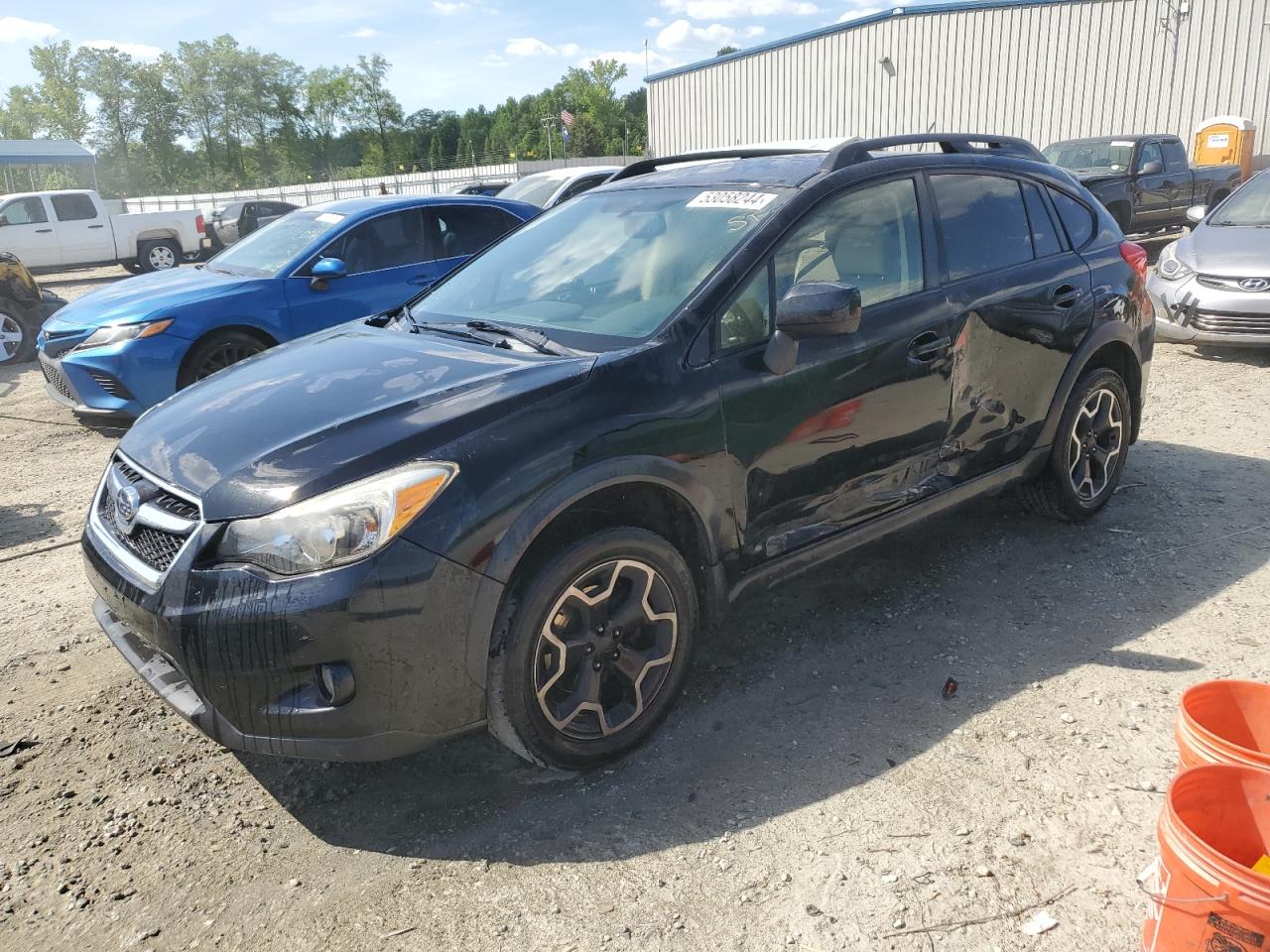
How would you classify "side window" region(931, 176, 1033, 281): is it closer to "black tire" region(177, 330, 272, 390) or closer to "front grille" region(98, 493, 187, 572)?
"front grille" region(98, 493, 187, 572)

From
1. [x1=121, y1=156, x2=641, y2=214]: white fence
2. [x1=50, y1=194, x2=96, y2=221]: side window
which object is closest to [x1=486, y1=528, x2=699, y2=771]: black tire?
[x1=50, y1=194, x2=96, y2=221]: side window

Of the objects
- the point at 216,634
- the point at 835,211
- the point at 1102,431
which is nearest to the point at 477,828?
the point at 216,634

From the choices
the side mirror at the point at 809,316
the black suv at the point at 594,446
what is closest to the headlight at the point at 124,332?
the black suv at the point at 594,446

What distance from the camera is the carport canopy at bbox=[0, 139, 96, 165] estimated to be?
A: 35000 mm

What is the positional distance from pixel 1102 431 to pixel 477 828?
350 centimetres

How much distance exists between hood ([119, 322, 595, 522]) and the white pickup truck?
1896 centimetres

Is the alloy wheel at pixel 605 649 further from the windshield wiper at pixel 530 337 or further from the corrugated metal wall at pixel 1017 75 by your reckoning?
the corrugated metal wall at pixel 1017 75

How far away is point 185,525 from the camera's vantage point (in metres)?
2.52

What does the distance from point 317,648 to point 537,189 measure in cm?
1112

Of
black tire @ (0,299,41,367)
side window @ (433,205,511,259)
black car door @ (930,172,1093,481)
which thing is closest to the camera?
black car door @ (930,172,1093,481)

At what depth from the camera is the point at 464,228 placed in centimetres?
779

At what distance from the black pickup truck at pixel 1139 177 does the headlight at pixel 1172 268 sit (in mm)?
5646

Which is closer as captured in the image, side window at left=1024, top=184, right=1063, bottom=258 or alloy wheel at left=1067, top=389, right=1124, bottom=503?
side window at left=1024, top=184, right=1063, bottom=258

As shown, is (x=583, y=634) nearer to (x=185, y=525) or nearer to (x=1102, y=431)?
(x=185, y=525)
